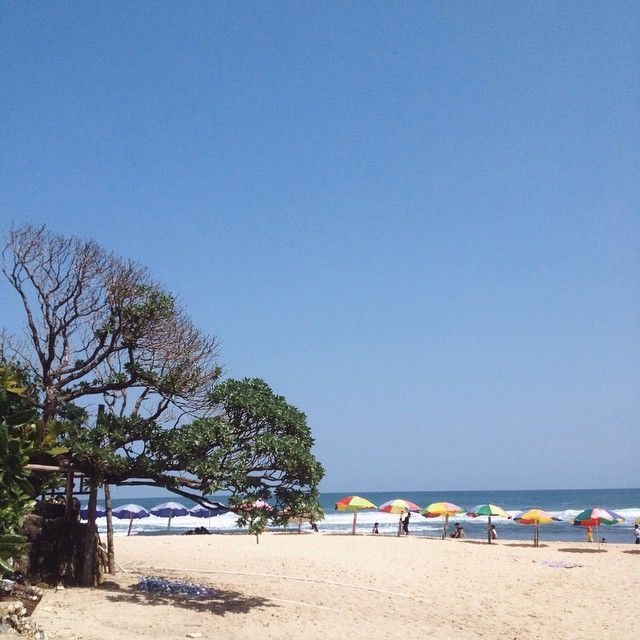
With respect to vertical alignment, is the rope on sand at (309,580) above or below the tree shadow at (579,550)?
above

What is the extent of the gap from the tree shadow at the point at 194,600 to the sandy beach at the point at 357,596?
0.04 m

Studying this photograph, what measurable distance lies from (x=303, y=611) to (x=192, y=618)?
263 cm

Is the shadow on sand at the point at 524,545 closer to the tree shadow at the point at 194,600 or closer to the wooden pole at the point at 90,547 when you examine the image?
the tree shadow at the point at 194,600

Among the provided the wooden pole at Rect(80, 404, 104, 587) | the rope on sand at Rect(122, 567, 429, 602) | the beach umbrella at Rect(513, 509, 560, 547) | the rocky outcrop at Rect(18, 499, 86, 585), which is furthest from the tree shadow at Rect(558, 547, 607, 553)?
the rocky outcrop at Rect(18, 499, 86, 585)

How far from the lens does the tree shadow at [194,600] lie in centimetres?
1262

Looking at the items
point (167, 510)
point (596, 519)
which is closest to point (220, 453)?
point (596, 519)

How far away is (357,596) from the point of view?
1539 cm

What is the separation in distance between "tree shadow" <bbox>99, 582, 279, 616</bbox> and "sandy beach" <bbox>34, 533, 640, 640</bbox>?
4cm

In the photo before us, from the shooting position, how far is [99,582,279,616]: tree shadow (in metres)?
12.6

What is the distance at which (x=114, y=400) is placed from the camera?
16781 mm

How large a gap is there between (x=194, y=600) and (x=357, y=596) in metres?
4.16

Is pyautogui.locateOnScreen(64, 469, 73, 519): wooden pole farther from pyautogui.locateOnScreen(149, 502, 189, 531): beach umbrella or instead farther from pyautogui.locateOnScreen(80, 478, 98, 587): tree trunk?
pyautogui.locateOnScreen(149, 502, 189, 531): beach umbrella

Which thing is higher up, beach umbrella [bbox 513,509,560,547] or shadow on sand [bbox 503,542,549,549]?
beach umbrella [bbox 513,509,560,547]

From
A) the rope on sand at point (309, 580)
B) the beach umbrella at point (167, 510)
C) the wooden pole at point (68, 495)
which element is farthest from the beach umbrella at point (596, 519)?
the wooden pole at point (68, 495)
